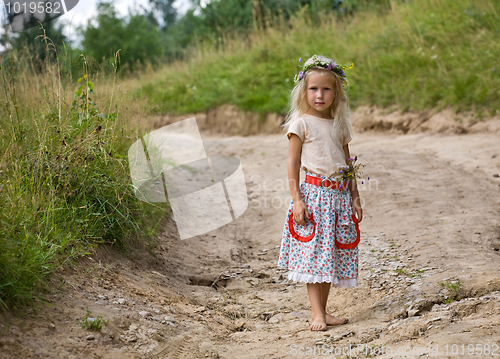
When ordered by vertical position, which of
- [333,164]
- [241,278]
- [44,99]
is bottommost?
[241,278]

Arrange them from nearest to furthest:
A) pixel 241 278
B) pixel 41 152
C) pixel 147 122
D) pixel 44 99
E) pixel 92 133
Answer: pixel 41 152
pixel 92 133
pixel 241 278
pixel 44 99
pixel 147 122

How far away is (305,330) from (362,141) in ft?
18.4

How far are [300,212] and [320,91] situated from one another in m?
0.78

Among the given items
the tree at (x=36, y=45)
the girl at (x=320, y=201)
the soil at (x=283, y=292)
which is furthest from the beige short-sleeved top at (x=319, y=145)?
the tree at (x=36, y=45)

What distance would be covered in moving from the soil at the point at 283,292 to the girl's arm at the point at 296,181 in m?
0.72

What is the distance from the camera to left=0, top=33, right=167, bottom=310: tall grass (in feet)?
8.19

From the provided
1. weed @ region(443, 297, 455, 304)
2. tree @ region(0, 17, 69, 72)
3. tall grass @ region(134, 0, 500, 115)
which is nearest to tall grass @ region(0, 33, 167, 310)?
tree @ region(0, 17, 69, 72)

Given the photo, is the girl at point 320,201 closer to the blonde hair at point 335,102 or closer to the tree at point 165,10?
the blonde hair at point 335,102

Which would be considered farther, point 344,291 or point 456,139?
point 456,139

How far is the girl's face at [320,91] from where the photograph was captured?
2867mm

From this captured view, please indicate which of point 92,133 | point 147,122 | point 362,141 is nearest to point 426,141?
point 362,141

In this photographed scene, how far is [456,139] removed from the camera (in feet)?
23.2

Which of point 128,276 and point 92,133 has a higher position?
point 92,133

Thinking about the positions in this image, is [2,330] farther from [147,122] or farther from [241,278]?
[147,122]
